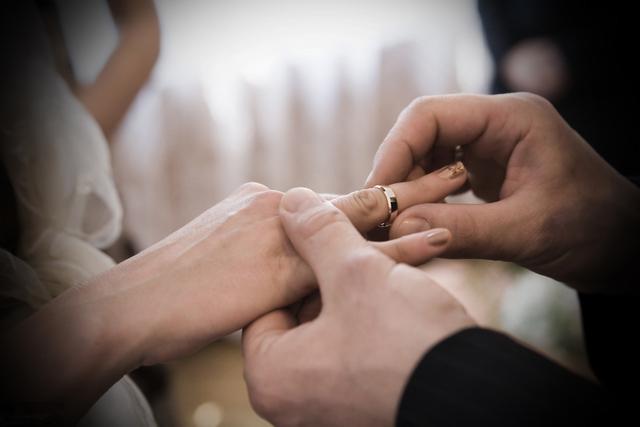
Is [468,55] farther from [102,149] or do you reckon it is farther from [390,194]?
[102,149]

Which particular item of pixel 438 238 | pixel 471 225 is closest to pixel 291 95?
pixel 471 225

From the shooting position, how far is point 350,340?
0.50 metres

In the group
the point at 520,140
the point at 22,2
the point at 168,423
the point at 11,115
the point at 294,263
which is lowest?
the point at 168,423

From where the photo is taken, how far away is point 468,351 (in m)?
0.44

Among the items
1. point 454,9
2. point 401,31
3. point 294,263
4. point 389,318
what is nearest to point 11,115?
point 294,263

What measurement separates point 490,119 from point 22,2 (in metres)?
1.10

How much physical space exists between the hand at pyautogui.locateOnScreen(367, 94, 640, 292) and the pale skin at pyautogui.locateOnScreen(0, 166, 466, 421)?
0.31ft

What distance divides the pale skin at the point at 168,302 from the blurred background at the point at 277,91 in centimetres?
100

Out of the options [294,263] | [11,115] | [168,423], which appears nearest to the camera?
[294,263]

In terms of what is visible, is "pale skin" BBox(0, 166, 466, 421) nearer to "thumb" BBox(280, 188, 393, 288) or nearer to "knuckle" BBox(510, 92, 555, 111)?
"thumb" BBox(280, 188, 393, 288)

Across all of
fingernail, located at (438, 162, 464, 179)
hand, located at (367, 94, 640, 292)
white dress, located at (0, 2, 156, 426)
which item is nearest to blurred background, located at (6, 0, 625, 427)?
white dress, located at (0, 2, 156, 426)

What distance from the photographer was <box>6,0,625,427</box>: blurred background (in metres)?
1.50

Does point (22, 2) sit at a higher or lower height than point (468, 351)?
higher

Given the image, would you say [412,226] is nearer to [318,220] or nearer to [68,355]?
[318,220]
